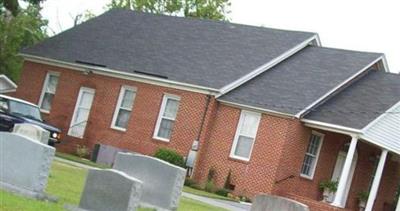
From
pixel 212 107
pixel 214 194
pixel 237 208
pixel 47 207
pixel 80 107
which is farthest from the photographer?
pixel 80 107

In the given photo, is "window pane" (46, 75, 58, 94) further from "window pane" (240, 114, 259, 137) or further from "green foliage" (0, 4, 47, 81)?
"green foliage" (0, 4, 47, 81)

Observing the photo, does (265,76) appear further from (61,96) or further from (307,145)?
(61,96)

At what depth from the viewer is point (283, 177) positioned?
27781 mm

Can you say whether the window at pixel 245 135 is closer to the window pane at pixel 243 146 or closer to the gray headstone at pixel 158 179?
the window pane at pixel 243 146

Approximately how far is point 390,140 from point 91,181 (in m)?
18.0

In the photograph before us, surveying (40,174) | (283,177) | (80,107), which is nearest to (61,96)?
(80,107)

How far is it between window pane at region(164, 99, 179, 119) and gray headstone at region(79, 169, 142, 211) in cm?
1754

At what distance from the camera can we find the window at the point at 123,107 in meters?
32.1

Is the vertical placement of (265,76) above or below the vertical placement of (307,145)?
above

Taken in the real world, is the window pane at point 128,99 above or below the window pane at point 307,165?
above

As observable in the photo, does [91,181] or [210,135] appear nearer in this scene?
[91,181]

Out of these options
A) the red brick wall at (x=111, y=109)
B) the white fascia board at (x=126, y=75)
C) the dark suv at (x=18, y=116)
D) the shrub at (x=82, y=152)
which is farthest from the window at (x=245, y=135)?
the shrub at (x=82, y=152)

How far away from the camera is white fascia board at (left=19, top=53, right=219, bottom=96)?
29438mm

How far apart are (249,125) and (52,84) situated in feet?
37.2
